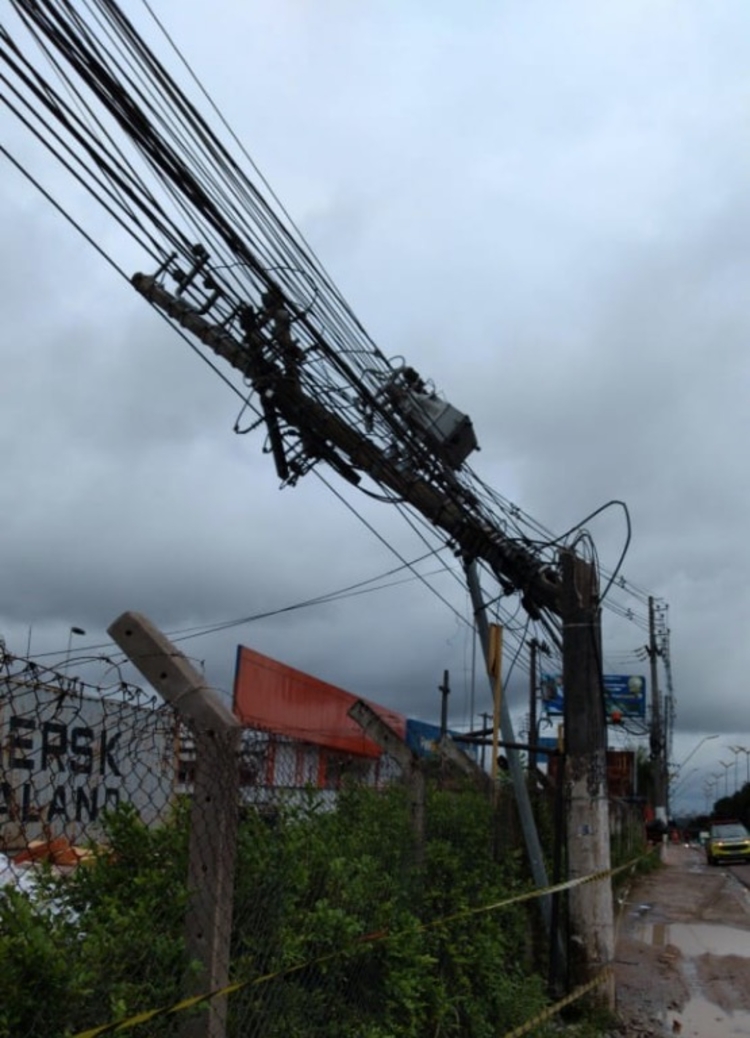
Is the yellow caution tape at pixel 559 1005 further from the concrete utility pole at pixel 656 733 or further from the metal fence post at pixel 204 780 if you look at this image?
the concrete utility pole at pixel 656 733

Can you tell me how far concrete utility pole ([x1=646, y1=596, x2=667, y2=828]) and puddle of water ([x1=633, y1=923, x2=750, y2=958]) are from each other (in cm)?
3395

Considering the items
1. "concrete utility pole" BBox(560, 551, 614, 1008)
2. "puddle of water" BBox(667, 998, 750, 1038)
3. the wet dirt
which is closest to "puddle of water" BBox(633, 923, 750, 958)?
the wet dirt

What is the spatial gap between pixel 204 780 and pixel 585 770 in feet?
24.1

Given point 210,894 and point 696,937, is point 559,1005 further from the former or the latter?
point 696,937

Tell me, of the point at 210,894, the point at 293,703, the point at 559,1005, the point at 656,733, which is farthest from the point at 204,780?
the point at 656,733

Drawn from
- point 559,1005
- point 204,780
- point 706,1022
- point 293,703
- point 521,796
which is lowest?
point 706,1022

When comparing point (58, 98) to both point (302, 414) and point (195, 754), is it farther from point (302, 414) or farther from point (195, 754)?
point (302, 414)

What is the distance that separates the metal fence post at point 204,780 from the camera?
11.3 ft

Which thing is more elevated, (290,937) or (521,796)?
(521,796)

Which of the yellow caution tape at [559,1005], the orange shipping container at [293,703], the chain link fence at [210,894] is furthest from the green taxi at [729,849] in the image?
the chain link fence at [210,894]

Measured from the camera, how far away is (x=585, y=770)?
405 inches

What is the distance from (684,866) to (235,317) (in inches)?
1257

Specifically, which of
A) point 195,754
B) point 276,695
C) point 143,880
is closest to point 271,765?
point 143,880

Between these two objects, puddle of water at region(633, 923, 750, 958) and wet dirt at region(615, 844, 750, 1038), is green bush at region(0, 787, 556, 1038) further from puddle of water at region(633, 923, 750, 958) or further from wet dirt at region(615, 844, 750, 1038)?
puddle of water at region(633, 923, 750, 958)
